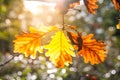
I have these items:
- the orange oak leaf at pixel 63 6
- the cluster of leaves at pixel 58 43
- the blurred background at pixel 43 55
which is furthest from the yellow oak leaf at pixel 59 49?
the blurred background at pixel 43 55

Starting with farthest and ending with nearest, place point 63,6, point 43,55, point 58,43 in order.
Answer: point 43,55, point 58,43, point 63,6

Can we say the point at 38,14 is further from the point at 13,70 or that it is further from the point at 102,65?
the point at 13,70

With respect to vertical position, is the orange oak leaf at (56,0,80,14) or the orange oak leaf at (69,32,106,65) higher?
the orange oak leaf at (56,0,80,14)

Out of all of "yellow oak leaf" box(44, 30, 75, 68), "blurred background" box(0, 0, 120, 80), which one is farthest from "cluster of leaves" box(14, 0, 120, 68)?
"blurred background" box(0, 0, 120, 80)

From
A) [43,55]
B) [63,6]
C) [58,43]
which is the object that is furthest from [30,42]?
[43,55]

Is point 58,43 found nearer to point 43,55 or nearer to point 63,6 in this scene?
point 63,6

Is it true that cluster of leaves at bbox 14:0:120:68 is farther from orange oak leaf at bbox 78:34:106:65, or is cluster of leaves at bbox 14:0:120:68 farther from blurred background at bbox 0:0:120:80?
blurred background at bbox 0:0:120:80
